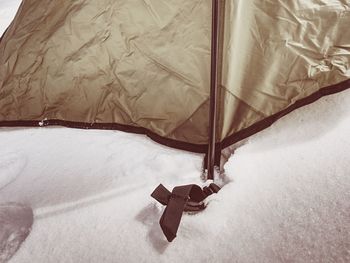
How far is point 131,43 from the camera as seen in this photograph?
122 cm

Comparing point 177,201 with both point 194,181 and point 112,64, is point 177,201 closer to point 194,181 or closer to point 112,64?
point 194,181

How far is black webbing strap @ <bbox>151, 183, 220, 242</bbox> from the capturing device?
0.85 meters

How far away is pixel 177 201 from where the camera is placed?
0.89 metres

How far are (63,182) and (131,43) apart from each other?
616mm

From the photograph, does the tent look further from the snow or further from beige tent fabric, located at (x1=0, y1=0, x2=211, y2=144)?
the snow

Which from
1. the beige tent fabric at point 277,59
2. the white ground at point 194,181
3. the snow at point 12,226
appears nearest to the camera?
the white ground at point 194,181

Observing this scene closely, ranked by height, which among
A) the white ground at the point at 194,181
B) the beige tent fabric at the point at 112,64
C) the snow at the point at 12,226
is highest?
the beige tent fabric at the point at 112,64

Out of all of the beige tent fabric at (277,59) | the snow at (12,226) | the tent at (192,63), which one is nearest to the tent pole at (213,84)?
the tent at (192,63)

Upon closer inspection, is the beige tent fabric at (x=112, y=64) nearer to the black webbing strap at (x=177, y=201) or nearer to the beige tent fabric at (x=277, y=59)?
the beige tent fabric at (x=277, y=59)

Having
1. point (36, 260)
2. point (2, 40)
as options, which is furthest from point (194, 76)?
point (2, 40)

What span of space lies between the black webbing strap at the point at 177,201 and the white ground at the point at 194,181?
33 millimetres

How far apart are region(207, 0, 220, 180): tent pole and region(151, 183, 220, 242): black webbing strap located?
3.7 inches

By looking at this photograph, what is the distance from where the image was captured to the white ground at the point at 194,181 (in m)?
0.80

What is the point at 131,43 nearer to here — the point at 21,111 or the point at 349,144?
the point at 21,111
